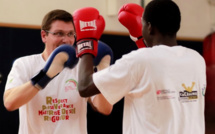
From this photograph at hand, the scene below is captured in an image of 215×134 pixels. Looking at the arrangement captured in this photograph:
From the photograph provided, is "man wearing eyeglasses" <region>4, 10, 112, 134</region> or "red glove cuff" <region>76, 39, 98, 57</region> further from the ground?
"red glove cuff" <region>76, 39, 98, 57</region>

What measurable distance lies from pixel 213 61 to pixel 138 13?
3.08 metres

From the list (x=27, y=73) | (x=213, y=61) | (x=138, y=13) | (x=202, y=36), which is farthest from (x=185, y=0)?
(x=27, y=73)

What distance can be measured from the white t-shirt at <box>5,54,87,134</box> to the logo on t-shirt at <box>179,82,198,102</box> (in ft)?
2.87

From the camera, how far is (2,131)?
143 inches

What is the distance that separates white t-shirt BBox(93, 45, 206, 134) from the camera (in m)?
1.62

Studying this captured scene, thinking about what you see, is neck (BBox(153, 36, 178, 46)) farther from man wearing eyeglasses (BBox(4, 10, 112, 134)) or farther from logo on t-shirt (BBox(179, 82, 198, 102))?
man wearing eyeglasses (BBox(4, 10, 112, 134))

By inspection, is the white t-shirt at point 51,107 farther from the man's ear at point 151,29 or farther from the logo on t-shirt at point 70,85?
the man's ear at point 151,29

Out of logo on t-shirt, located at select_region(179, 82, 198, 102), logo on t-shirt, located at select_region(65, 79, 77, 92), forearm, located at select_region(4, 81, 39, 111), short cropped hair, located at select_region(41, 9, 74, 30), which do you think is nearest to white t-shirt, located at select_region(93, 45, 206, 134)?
logo on t-shirt, located at select_region(179, 82, 198, 102)

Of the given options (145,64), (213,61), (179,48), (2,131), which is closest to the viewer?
(145,64)

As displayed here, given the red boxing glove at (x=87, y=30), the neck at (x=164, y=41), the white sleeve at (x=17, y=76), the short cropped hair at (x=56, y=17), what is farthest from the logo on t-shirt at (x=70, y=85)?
the neck at (x=164, y=41)

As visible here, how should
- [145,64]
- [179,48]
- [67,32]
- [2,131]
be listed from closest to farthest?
[145,64] < [179,48] < [67,32] < [2,131]

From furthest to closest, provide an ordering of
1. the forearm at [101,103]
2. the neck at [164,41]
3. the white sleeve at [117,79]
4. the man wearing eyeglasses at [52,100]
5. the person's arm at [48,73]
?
the forearm at [101,103] < the man wearing eyeglasses at [52,100] < the person's arm at [48,73] < the neck at [164,41] < the white sleeve at [117,79]

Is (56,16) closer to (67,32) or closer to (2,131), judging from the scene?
(67,32)

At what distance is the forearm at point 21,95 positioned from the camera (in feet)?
6.97
